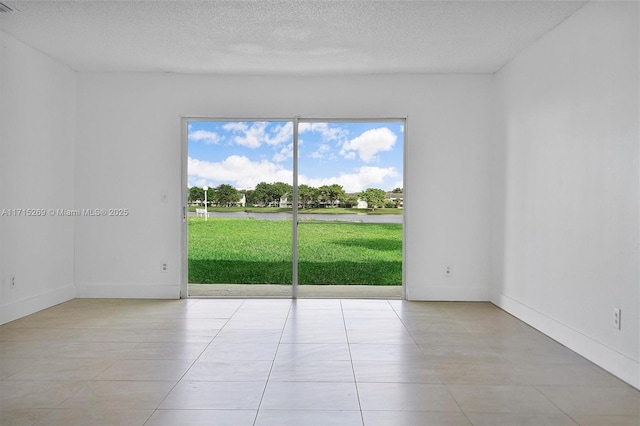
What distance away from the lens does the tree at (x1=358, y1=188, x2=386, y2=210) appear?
27.5 feet

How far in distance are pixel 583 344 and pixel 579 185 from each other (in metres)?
1.14

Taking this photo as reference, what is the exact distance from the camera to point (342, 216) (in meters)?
8.33

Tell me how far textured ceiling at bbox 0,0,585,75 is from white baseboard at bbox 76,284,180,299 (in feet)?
7.70

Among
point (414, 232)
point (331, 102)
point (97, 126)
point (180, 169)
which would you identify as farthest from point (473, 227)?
point (97, 126)

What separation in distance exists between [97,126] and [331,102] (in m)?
2.58

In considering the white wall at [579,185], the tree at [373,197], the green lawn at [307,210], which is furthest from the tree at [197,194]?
the white wall at [579,185]

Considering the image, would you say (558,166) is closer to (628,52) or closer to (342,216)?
(628,52)

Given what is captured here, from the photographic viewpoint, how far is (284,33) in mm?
4426

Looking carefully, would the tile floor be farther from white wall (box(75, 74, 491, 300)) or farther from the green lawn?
the green lawn

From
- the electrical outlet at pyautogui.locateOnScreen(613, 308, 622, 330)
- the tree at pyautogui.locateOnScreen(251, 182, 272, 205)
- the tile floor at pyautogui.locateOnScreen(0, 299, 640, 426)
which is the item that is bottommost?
the tile floor at pyautogui.locateOnScreen(0, 299, 640, 426)

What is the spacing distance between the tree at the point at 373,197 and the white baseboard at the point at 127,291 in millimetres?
3668

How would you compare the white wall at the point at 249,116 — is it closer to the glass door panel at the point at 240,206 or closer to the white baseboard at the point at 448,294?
the white baseboard at the point at 448,294

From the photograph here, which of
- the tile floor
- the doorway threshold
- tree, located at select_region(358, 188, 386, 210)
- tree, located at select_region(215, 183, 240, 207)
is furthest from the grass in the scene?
the tile floor

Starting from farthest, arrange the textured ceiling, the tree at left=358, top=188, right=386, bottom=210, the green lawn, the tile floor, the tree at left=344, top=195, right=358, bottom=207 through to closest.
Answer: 1. the tree at left=344, top=195, right=358, bottom=207
2. the tree at left=358, top=188, right=386, bottom=210
3. the green lawn
4. the textured ceiling
5. the tile floor
